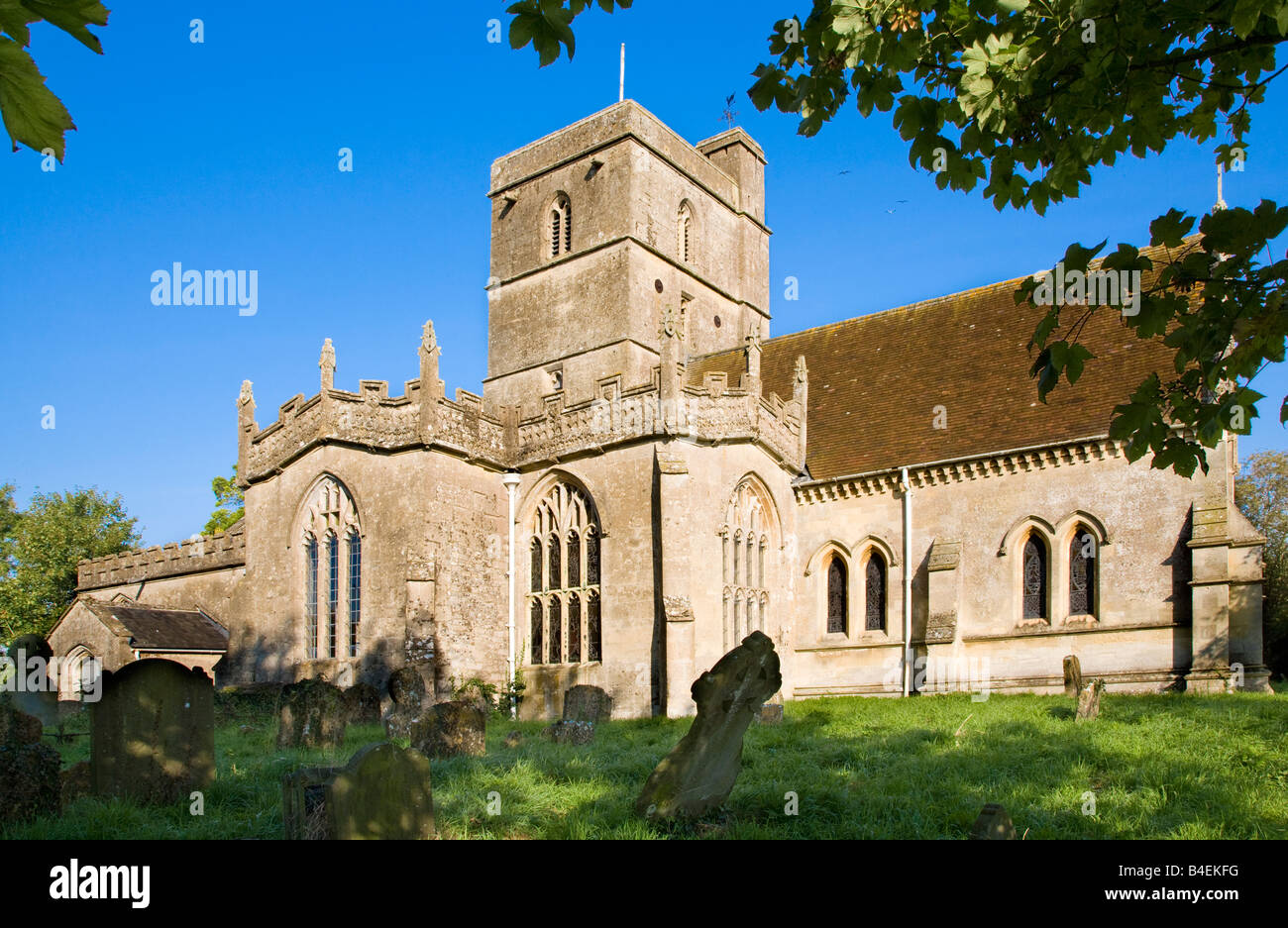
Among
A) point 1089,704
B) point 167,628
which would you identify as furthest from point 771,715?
point 167,628

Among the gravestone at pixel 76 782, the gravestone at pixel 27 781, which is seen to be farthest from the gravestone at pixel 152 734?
the gravestone at pixel 27 781

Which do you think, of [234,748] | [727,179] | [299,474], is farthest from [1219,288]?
[727,179]

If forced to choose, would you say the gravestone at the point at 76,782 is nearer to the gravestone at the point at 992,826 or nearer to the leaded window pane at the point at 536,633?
the gravestone at the point at 992,826

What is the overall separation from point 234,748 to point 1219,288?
13.7m

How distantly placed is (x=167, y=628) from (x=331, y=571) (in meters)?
6.89

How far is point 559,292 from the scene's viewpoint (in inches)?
1140

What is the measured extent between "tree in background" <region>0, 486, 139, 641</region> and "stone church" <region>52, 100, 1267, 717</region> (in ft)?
49.4

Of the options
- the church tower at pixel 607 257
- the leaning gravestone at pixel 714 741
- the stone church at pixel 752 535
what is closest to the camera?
the leaning gravestone at pixel 714 741

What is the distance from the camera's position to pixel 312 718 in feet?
48.6

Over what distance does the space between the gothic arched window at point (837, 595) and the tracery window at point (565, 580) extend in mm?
5680

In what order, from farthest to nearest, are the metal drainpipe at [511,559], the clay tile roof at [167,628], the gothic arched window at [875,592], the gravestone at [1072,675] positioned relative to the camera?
the clay tile roof at [167,628]
the gothic arched window at [875,592]
the metal drainpipe at [511,559]
the gravestone at [1072,675]

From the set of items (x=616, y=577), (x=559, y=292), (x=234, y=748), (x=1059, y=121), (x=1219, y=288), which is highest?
(x=559, y=292)

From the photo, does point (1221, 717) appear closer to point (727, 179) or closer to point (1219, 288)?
point (1219, 288)

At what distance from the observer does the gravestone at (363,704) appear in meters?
17.0
